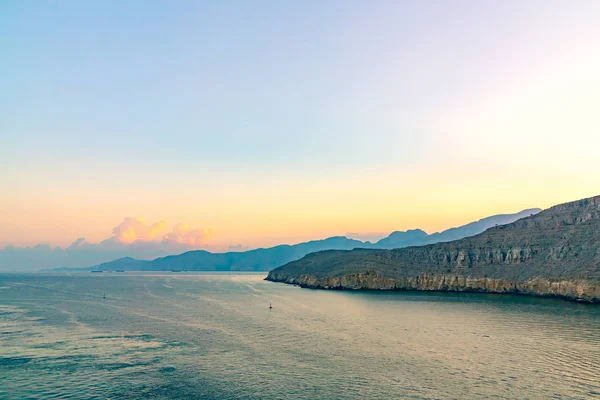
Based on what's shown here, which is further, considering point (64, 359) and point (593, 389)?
point (64, 359)

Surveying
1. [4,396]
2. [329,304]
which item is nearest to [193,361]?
[4,396]

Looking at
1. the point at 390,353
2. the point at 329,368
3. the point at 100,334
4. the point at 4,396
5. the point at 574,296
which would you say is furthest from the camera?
the point at 574,296

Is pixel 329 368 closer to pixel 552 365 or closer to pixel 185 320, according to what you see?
pixel 552 365

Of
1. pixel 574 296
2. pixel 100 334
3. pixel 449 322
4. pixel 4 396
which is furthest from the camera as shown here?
pixel 574 296

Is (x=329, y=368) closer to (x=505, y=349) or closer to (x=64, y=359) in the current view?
(x=505, y=349)

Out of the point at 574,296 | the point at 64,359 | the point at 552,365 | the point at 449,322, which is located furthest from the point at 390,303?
the point at 64,359

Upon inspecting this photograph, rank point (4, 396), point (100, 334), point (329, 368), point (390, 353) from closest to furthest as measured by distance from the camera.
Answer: point (4, 396) < point (329, 368) < point (390, 353) < point (100, 334)
